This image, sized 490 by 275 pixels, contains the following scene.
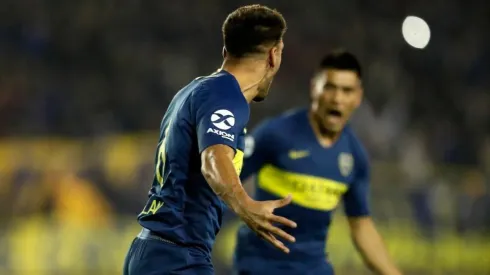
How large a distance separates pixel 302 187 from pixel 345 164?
32 centimetres

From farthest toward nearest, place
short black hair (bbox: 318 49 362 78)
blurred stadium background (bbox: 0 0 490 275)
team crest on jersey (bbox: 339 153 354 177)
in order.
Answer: blurred stadium background (bbox: 0 0 490 275) → short black hair (bbox: 318 49 362 78) → team crest on jersey (bbox: 339 153 354 177)

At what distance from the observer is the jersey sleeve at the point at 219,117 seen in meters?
2.87

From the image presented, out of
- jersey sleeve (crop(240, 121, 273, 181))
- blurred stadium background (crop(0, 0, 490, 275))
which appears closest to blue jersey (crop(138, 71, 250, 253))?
jersey sleeve (crop(240, 121, 273, 181))

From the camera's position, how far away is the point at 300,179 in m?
4.95

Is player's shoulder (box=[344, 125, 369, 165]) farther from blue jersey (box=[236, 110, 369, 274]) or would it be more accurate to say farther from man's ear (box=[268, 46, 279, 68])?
man's ear (box=[268, 46, 279, 68])

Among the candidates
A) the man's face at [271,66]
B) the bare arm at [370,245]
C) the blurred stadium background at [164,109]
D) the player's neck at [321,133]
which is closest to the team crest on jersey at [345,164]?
the player's neck at [321,133]

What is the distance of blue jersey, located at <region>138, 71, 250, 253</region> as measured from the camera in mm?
3014

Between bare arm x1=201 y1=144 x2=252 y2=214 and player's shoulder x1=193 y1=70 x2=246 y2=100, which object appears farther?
player's shoulder x1=193 y1=70 x2=246 y2=100

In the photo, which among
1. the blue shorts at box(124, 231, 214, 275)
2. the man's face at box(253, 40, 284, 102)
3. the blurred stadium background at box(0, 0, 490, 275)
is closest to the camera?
the blue shorts at box(124, 231, 214, 275)

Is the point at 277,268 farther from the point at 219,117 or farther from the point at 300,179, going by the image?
the point at 219,117

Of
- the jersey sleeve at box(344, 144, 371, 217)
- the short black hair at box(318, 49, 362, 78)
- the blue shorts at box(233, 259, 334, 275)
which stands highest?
the short black hair at box(318, 49, 362, 78)

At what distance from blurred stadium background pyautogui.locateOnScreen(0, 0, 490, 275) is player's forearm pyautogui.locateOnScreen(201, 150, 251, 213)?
585 cm

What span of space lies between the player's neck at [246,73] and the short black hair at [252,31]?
3 cm

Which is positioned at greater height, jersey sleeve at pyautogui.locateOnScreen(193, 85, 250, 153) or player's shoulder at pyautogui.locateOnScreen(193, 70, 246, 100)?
player's shoulder at pyautogui.locateOnScreen(193, 70, 246, 100)
